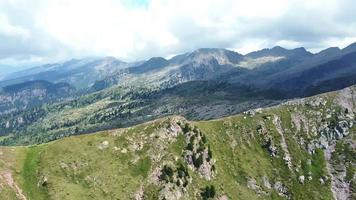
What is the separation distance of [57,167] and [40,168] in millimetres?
7234

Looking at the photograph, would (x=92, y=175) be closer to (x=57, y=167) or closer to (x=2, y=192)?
(x=57, y=167)

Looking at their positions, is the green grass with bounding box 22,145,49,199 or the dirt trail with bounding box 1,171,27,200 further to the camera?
the green grass with bounding box 22,145,49,199

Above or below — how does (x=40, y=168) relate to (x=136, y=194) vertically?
above

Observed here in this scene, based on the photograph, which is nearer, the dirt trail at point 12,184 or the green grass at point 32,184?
the dirt trail at point 12,184

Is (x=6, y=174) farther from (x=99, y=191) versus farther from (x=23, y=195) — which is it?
(x=99, y=191)

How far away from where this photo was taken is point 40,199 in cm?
18212

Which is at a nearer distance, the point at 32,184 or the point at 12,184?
the point at 12,184

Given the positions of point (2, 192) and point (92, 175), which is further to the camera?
point (92, 175)

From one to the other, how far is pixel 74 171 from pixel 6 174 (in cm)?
2785

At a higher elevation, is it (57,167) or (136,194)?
(57,167)

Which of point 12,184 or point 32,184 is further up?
point 12,184

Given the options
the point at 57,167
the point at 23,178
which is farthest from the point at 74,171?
the point at 23,178

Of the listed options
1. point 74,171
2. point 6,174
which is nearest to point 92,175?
point 74,171

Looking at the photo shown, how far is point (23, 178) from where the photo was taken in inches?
7603
